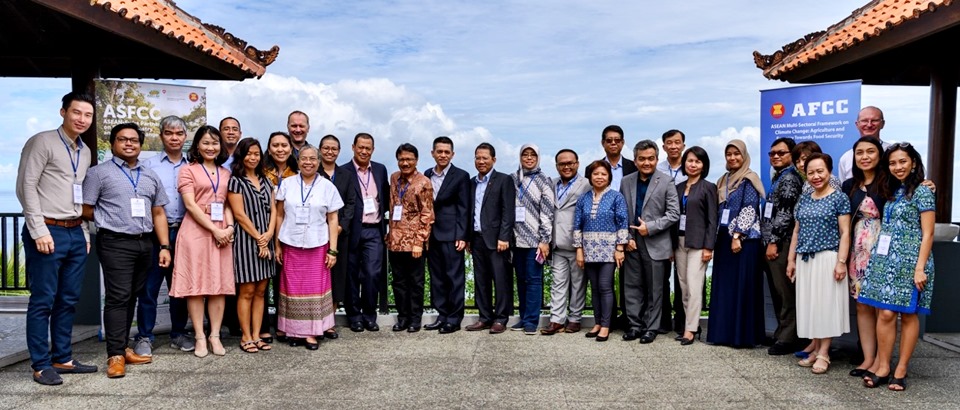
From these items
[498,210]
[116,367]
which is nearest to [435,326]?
[498,210]

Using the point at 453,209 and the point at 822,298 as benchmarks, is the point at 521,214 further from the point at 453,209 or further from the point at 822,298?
the point at 822,298

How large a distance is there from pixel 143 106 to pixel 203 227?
195cm

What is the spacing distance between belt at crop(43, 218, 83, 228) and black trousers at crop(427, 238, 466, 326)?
108 inches

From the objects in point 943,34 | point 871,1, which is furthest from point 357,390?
point 871,1

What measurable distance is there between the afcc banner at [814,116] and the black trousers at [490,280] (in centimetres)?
245

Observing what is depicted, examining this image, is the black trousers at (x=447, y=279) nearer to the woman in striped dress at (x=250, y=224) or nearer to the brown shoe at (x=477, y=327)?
the brown shoe at (x=477, y=327)

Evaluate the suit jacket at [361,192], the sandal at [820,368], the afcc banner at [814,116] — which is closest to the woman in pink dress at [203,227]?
the suit jacket at [361,192]

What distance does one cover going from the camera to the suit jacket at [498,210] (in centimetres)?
618

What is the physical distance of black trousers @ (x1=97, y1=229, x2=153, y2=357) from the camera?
487 centimetres

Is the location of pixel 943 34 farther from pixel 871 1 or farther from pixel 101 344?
pixel 101 344

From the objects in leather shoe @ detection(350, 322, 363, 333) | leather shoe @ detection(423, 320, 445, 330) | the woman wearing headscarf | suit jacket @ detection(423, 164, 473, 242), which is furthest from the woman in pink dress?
the woman wearing headscarf

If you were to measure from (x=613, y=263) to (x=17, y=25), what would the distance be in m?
5.66

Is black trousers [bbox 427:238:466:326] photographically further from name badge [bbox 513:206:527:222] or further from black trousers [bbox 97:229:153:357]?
black trousers [bbox 97:229:153:357]

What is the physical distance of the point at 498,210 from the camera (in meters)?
6.21
